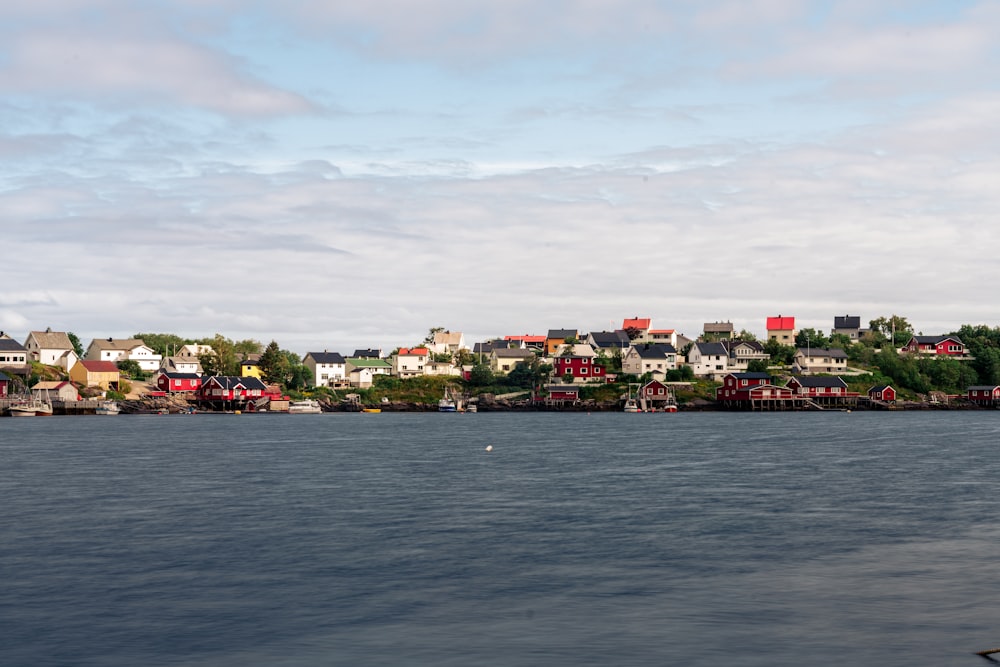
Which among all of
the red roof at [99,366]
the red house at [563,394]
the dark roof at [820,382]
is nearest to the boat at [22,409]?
the red roof at [99,366]

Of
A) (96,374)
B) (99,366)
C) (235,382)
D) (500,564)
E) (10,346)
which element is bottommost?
(500,564)

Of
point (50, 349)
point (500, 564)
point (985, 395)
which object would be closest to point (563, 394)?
point (985, 395)

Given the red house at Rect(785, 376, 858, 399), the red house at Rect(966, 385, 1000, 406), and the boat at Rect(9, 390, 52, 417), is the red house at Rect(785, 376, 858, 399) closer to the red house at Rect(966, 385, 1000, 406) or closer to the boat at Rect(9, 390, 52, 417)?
the red house at Rect(966, 385, 1000, 406)

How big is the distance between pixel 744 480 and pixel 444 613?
36.0 m

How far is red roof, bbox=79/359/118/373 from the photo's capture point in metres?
182

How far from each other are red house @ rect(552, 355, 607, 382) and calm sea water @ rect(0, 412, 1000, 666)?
12932 cm

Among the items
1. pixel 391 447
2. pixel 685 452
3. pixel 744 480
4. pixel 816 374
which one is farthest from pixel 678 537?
pixel 816 374

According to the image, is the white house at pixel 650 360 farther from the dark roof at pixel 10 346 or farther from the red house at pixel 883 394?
the dark roof at pixel 10 346

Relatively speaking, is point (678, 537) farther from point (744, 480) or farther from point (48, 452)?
point (48, 452)

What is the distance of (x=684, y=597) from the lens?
27234mm

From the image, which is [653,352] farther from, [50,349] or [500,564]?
[500,564]

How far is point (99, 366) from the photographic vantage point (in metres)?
184

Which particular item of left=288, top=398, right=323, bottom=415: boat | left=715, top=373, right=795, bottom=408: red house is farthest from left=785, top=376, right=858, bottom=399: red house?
left=288, top=398, right=323, bottom=415: boat

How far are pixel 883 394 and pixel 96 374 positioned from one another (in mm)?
151380
